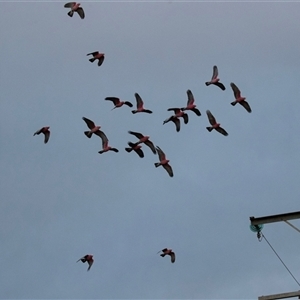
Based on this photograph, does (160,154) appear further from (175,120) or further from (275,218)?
(275,218)

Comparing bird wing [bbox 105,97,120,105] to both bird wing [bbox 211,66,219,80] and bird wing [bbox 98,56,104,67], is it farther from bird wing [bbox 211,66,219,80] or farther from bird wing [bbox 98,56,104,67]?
bird wing [bbox 211,66,219,80]

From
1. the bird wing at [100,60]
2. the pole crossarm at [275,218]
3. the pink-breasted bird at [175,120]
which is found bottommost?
the pole crossarm at [275,218]

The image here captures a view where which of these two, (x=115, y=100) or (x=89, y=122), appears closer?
(x=89, y=122)

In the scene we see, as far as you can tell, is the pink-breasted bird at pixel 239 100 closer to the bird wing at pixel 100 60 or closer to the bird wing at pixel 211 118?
the bird wing at pixel 211 118

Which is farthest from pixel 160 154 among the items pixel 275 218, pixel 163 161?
pixel 275 218

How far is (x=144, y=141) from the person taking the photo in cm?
8012

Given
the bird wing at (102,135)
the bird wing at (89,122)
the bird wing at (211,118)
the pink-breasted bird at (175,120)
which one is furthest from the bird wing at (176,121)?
the bird wing at (89,122)

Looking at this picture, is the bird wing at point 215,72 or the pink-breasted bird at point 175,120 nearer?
the bird wing at point 215,72

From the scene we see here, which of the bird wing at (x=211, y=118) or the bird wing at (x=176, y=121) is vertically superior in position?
the bird wing at (x=176, y=121)

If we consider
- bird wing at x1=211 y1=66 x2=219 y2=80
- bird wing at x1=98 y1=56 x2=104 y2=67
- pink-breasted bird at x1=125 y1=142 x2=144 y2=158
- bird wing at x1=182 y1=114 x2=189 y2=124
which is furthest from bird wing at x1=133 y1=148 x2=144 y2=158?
bird wing at x1=211 y1=66 x2=219 y2=80

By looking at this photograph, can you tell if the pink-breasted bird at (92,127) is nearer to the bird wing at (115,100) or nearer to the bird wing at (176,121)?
the bird wing at (115,100)

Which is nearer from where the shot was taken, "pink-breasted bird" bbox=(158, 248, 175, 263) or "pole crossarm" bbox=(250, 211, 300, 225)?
"pole crossarm" bbox=(250, 211, 300, 225)

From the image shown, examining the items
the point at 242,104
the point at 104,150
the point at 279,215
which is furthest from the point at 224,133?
the point at 279,215

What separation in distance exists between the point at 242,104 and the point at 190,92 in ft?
11.1
